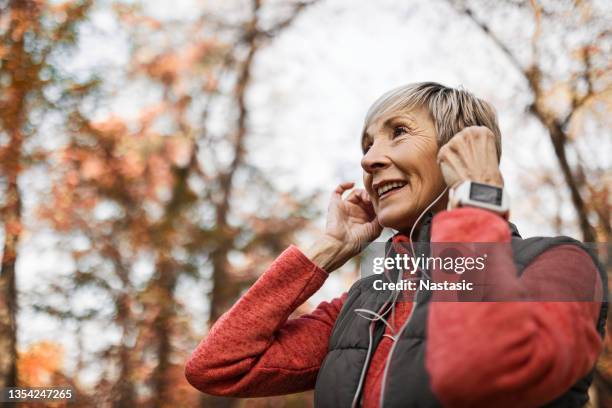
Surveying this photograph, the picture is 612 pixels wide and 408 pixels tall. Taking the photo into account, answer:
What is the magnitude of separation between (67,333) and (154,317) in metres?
1.37

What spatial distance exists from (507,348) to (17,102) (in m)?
7.55

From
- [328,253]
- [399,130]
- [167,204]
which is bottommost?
[328,253]

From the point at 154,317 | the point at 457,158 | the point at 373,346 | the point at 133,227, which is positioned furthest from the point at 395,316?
the point at 133,227

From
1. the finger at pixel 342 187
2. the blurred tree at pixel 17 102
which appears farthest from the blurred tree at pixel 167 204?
the finger at pixel 342 187

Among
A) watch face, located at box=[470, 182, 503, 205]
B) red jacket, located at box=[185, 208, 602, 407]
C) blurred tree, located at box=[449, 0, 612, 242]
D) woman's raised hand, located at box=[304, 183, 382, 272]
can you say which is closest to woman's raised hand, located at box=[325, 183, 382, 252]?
woman's raised hand, located at box=[304, 183, 382, 272]

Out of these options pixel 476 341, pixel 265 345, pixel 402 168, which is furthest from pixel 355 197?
pixel 476 341

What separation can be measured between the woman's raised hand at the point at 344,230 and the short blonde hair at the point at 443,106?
342 millimetres

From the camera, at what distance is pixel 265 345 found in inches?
65.7

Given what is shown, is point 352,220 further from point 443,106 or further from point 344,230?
point 443,106

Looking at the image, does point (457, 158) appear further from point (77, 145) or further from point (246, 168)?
point (246, 168)

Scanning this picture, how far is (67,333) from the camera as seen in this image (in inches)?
309

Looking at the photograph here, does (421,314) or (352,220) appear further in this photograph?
(352,220)

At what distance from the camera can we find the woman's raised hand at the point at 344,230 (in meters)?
1.79

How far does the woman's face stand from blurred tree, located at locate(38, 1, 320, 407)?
23.2ft
